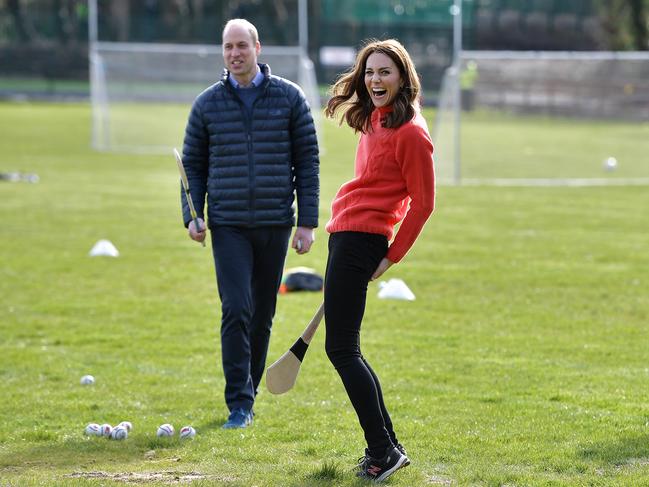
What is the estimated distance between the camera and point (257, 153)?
6.66m

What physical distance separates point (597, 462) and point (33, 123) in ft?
107

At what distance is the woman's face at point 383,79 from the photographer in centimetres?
529

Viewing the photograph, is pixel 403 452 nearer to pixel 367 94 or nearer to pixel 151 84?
pixel 367 94

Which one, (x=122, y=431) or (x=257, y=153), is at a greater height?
(x=257, y=153)

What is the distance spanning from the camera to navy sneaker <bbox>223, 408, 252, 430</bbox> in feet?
21.5

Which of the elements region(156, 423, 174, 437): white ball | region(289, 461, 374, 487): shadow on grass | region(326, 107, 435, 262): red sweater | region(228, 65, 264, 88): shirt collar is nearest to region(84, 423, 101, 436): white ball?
region(156, 423, 174, 437): white ball

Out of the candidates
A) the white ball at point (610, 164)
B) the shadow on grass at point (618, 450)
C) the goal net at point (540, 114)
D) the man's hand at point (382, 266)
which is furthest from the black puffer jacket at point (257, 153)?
the white ball at point (610, 164)

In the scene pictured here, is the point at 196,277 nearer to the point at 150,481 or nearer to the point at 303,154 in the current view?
the point at 303,154

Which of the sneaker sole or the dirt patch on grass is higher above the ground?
the sneaker sole

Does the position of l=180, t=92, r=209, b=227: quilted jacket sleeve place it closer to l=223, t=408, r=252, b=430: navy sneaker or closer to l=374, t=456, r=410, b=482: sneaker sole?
l=223, t=408, r=252, b=430: navy sneaker

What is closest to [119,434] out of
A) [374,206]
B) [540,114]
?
[374,206]

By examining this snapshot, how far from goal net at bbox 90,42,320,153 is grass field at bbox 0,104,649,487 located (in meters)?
11.3

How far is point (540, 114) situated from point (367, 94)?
63.2 feet

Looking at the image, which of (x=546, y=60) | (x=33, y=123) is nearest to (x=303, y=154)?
(x=546, y=60)
